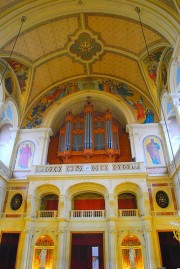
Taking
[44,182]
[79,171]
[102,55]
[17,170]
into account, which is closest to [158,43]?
[102,55]

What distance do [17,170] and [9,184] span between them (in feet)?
3.05

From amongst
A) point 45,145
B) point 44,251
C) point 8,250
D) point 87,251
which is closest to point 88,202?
point 87,251

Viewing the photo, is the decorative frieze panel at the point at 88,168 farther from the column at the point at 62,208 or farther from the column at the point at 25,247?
the column at the point at 25,247

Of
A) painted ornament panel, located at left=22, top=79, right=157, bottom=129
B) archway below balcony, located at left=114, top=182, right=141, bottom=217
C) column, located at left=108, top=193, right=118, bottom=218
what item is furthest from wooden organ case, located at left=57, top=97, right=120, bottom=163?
column, located at left=108, top=193, right=118, bottom=218

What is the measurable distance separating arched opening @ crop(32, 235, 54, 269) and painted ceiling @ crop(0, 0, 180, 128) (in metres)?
7.43

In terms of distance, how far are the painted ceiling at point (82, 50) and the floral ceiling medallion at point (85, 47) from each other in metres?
0.06

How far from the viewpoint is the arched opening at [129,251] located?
36.9ft

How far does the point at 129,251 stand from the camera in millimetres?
11188

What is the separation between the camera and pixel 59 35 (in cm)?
1303

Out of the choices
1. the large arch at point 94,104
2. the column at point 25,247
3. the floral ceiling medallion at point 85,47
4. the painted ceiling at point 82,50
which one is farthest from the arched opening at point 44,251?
the floral ceiling medallion at point 85,47

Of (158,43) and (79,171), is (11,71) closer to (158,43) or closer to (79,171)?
(79,171)

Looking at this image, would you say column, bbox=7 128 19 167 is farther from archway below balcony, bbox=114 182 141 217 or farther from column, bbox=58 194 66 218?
archway below balcony, bbox=114 182 141 217

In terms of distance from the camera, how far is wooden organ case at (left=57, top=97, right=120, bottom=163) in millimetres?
14203

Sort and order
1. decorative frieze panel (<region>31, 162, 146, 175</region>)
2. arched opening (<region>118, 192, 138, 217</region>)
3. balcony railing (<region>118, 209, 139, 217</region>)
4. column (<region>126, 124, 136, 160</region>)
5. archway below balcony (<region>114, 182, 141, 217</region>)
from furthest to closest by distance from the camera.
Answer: column (<region>126, 124, 136, 160</region>) → arched opening (<region>118, 192, 138, 217</region>) → decorative frieze panel (<region>31, 162, 146, 175</region>) → archway below balcony (<region>114, 182, 141, 217</region>) → balcony railing (<region>118, 209, 139, 217</region>)
